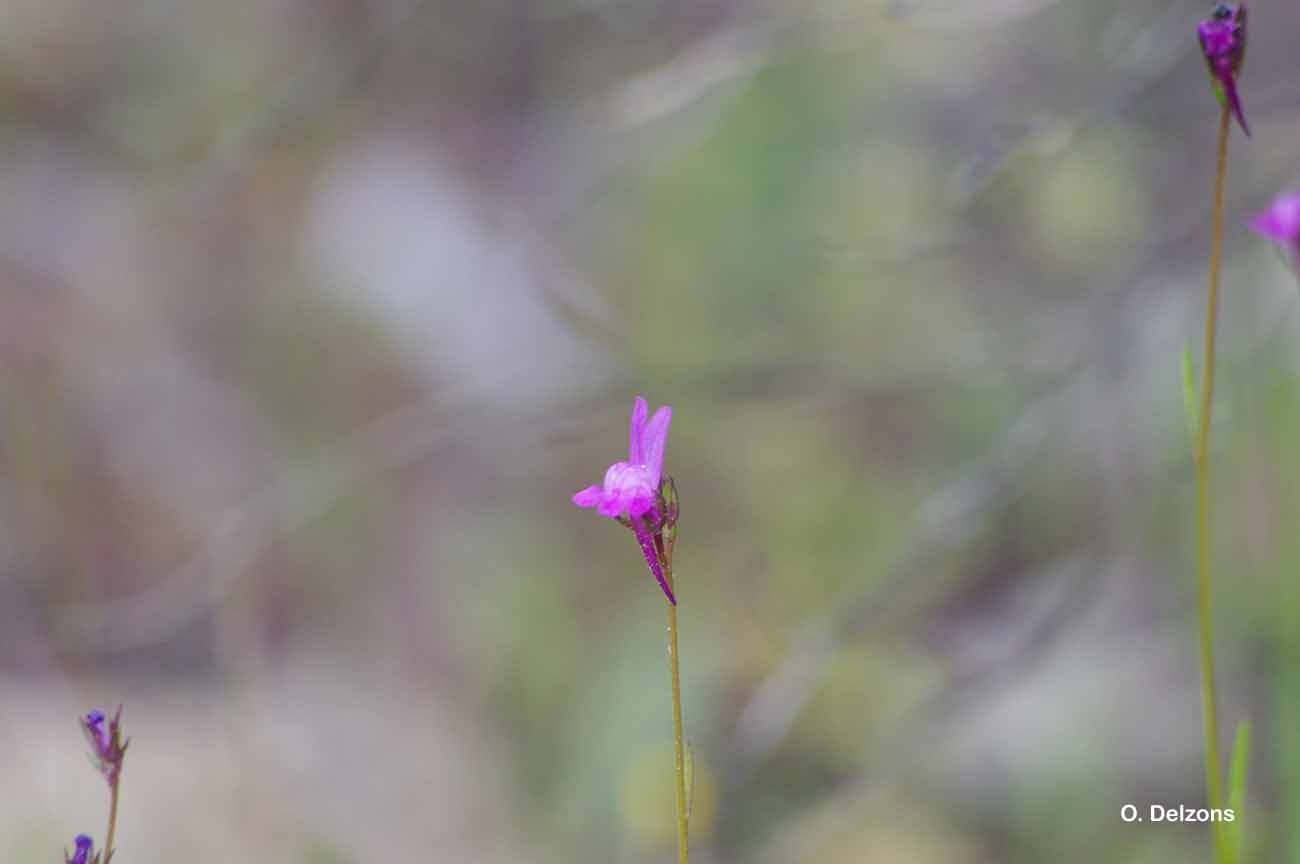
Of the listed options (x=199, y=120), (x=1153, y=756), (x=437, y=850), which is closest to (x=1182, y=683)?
(x=1153, y=756)

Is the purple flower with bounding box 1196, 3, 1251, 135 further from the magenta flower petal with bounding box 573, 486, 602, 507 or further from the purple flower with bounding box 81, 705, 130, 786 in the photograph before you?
the purple flower with bounding box 81, 705, 130, 786

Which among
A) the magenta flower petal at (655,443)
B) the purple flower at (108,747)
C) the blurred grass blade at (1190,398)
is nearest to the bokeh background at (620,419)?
the blurred grass blade at (1190,398)

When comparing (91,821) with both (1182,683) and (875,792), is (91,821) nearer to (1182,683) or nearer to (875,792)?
(875,792)

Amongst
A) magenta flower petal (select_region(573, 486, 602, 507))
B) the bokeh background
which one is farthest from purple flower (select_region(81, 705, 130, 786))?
the bokeh background

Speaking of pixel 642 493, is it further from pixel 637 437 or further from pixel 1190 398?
pixel 1190 398

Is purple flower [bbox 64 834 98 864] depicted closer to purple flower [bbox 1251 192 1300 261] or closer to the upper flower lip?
the upper flower lip

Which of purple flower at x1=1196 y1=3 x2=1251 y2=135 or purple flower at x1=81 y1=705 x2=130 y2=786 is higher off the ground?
purple flower at x1=1196 y1=3 x2=1251 y2=135

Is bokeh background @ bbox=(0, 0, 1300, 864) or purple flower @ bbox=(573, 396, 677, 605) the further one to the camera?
bokeh background @ bbox=(0, 0, 1300, 864)

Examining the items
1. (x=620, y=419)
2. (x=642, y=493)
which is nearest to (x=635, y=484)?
(x=642, y=493)

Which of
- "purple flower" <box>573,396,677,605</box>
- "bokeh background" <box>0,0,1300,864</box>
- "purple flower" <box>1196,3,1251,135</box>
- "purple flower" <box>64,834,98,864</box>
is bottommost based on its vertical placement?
"purple flower" <box>64,834,98,864</box>
